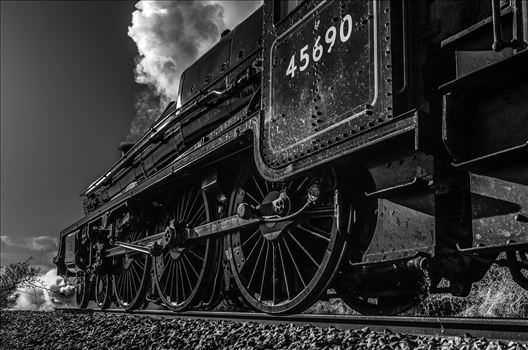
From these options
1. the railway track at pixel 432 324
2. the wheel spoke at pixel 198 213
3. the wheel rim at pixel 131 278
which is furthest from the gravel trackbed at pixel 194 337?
the wheel spoke at pixel 198 213

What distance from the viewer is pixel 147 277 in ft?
21.2

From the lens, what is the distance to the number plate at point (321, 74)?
2.72 meters

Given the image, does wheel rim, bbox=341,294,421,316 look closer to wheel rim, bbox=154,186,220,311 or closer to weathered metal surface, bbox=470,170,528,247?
weathered metal surface, bbox=470,170,528,247

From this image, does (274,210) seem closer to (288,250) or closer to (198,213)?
(288,250)

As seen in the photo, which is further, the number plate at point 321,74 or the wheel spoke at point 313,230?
the wheel spoke at point 313,230

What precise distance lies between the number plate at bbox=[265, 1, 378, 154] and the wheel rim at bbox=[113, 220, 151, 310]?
3.77 metres

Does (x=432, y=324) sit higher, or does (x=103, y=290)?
(x=432, y=324)

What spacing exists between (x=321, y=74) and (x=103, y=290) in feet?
22.3

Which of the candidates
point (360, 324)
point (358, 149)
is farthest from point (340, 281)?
point (358, 149)

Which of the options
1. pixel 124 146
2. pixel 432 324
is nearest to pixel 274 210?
pixel 432 324

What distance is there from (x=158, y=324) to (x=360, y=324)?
1.75 meters

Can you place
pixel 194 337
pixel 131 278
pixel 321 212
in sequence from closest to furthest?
pixel 194 337, pixel 321 212, pixel 131 278

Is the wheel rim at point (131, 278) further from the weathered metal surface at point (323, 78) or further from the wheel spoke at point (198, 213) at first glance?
the weathered metal surface at point (323, 78)

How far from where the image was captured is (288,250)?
159 inches
